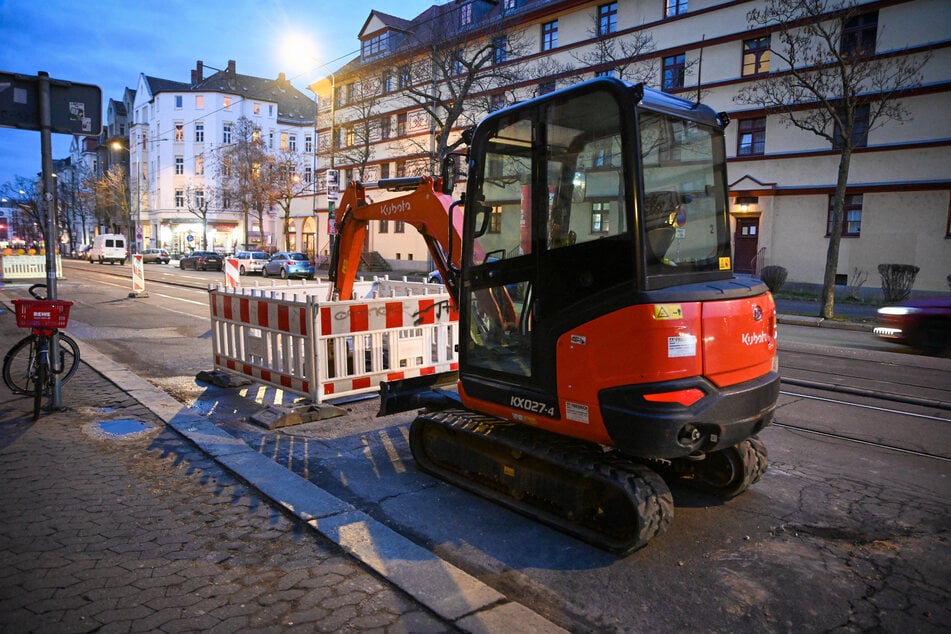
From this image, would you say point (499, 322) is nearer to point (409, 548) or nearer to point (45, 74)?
point (409, 548)

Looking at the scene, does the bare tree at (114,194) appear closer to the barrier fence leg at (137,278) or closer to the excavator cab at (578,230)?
the barrier fence leg at (137,278)

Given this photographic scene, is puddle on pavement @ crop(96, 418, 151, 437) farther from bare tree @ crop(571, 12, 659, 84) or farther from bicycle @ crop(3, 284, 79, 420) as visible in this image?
bare tree @ crop(571, 12, 659, 84)

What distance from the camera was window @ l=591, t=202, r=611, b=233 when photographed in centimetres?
356

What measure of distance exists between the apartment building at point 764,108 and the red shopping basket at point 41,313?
1813cm

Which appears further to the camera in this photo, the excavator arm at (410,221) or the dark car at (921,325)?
the dark car at (921,325)

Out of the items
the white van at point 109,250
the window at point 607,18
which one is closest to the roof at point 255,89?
the white van at point 109,250

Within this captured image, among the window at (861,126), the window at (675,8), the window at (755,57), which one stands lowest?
the window at (861,126)

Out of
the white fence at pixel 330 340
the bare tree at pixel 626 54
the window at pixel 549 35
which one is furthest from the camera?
the window at pixel 549 35

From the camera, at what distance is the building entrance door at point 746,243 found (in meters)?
26.9

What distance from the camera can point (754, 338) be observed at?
3787mm

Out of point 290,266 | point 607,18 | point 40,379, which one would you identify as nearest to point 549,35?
point 607,18

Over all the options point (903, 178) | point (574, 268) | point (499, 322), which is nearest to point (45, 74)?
point (499, 322)

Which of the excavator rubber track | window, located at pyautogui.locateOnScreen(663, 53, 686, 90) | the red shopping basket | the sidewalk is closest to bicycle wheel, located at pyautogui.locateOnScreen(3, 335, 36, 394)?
the red shopping basket

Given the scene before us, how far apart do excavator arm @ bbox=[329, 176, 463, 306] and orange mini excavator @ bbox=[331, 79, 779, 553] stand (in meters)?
0.78
